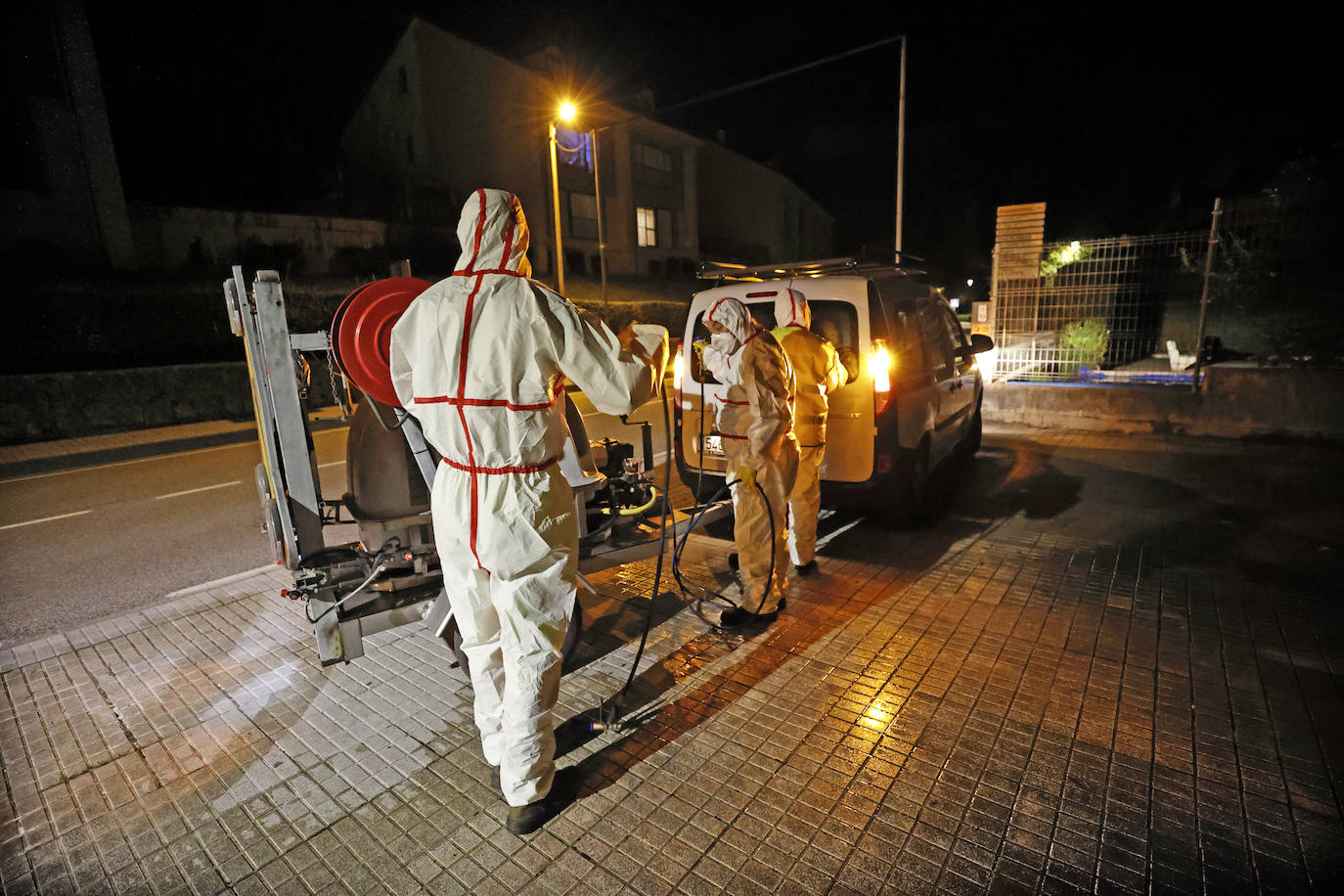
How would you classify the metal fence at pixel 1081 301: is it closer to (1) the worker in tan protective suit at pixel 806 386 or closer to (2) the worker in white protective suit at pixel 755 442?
(1) the worker in tan protective suit at pixel 806 386

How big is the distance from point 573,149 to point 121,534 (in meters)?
27.7

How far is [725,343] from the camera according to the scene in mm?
4016

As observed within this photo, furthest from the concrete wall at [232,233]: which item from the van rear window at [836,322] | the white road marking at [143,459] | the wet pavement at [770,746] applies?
the van rear window at [836,322]

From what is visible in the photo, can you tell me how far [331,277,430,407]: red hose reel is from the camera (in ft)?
9.82

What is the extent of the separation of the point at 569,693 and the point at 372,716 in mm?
944

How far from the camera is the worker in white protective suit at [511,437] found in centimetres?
242

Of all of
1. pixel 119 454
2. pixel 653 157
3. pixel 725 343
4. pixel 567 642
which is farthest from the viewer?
pixel 653 157

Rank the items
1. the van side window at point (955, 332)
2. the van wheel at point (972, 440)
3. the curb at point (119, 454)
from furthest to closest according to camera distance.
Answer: the curb at point (119, 454) < the van wheel at point (972, 440) < the van side window at point (955, 332)

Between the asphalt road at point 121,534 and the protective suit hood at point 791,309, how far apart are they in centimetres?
Answer: 439

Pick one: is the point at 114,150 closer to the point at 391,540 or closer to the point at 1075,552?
the point at 391,540

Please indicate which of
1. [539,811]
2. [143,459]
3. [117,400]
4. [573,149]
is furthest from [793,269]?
[573,149]

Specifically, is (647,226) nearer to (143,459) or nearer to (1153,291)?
(1153,291)

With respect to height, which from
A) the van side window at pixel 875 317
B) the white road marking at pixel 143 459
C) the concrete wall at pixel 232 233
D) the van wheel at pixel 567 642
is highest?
the concrete wall at pixel 232 233

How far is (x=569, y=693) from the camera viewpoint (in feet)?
11.1
